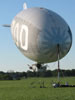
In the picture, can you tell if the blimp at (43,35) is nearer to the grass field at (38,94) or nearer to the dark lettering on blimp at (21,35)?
the dark lettering on blimp at (21,35)

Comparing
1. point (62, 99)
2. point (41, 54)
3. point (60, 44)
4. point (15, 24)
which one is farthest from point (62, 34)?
point (62, 99)

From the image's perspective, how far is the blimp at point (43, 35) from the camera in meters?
20.0

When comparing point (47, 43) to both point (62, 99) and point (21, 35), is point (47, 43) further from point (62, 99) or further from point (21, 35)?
point (62, 99)

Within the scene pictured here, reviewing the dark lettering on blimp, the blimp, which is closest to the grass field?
the blimp

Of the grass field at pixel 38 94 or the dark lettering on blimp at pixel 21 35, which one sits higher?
the dark lettering on blimp at pixel 21 35

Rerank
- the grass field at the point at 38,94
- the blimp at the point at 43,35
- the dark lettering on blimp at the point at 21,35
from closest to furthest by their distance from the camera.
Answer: the grass field at the point at 38,94
the blimp at the point at 43,35
the dark lettering on blimp at the point at 21,35

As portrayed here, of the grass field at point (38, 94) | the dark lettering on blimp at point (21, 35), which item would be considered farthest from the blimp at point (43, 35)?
the grass field at point (38, 94)

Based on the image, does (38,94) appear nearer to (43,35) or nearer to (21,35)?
(43,35)

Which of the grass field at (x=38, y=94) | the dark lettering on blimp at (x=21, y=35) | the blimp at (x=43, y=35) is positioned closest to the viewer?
the grass field at (x=38, y=94)

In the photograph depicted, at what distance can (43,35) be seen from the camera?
20.1 metres

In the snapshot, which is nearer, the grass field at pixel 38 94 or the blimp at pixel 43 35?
the grass field at pixel 38 94

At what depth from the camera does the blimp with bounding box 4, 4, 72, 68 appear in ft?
65.8

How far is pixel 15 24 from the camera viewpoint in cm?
2227

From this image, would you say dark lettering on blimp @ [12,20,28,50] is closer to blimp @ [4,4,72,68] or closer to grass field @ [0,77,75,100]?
blimp @ [4,4,72,68]
